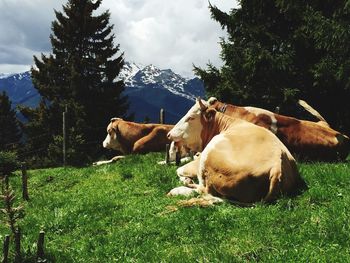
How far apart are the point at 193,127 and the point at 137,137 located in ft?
33.6

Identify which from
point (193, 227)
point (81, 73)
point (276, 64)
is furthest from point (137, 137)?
point (81, 73)

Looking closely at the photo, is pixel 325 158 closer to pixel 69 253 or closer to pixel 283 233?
pixel 283 233

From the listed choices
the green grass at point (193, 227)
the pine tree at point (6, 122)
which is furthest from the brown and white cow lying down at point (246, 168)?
the pine tree at point (6, 122)

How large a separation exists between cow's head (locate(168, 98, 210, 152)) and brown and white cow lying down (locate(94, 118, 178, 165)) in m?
8.93

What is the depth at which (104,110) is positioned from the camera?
149 feet

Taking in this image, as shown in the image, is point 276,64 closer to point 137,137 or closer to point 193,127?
point 137,137

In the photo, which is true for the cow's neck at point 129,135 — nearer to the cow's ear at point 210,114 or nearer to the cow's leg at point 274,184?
the cow's ear at point 210,114

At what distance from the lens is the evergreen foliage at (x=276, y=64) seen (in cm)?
2266

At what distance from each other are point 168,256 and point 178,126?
18.1 ft

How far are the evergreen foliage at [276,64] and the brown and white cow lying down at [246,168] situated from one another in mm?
12804

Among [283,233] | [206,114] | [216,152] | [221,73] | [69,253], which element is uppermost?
[221,73]

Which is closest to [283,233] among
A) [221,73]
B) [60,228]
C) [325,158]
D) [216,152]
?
[216,152]

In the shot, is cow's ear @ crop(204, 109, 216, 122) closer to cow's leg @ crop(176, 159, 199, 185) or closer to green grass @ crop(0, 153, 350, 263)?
cow's leg @ crop(176, 159, 199, 185)

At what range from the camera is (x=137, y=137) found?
21672 millimetres
